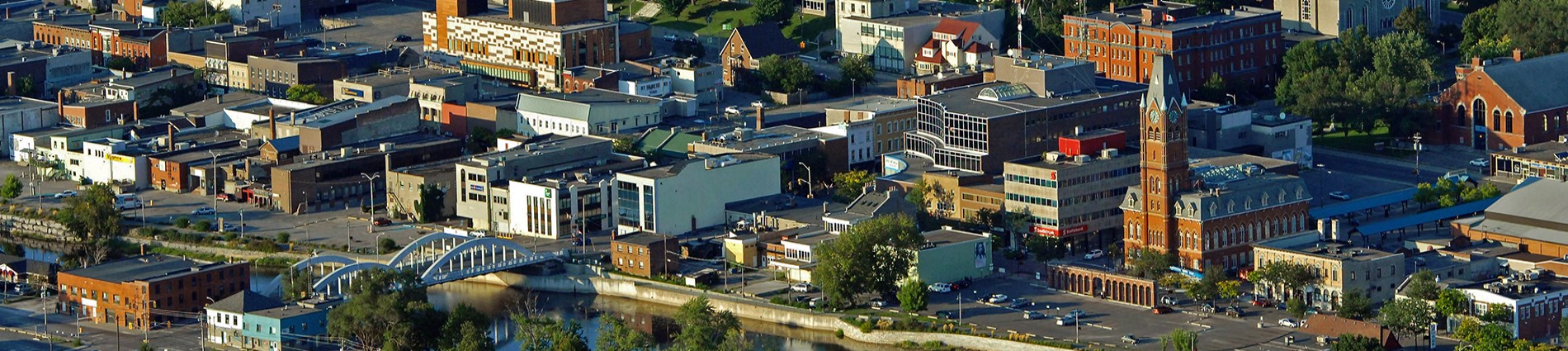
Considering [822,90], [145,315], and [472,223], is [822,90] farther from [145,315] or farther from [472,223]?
[145,315]

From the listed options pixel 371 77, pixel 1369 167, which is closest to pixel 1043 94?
pixel 1369 167

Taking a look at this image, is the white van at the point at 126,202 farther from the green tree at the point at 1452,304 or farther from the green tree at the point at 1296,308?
the green tree at the point at 1452,304

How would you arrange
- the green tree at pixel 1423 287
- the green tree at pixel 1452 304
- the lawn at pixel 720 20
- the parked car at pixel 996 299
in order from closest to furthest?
the green tree at pixel 1452 304
the green tree at pixel 1423 287
the parked car at pixel 996 299
the lawn at pixel 720 20

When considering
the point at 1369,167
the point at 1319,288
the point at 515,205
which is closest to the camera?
the point at 1319,288

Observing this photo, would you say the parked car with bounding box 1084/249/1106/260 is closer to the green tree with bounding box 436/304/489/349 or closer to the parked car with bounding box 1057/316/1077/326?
the parked car with bounding box 1057/316/1077/326

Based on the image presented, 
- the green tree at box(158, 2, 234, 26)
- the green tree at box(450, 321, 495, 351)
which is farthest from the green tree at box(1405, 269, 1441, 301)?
the green tree at box(158, 2, 234, 26)

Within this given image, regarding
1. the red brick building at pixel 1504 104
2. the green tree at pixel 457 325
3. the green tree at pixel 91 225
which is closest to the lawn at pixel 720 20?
the red brick building at pixel 1504 104
